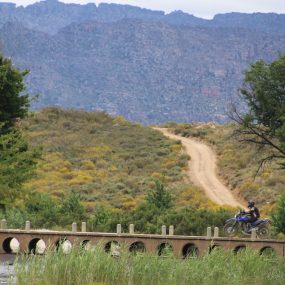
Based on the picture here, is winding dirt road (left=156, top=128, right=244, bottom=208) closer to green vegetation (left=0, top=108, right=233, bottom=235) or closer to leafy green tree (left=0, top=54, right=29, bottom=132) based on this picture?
green vegetation (left=0, top=108, right=233, bottom=235)

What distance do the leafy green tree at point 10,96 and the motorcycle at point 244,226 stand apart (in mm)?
13611

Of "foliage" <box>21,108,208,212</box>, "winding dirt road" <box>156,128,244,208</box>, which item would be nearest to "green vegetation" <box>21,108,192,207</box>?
"foliage" <box>21,108,208,212</box>

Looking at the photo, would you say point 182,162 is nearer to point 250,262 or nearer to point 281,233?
point 281,233

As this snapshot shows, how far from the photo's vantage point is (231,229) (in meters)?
46.0

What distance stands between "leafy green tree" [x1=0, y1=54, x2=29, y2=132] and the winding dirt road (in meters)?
27.3

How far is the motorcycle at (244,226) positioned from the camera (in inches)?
1791

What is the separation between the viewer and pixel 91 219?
57594 mm

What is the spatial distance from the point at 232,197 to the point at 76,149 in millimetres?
29775

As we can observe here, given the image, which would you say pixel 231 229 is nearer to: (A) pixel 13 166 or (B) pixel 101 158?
(A) pixel 13 166

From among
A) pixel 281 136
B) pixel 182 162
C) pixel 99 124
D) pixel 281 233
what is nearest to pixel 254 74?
pixel 281 136

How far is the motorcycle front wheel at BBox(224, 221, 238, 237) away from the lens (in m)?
45.9

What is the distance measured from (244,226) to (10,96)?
15250 mm

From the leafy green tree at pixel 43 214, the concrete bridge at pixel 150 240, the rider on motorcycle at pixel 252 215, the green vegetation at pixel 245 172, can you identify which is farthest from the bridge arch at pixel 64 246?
the green vegetation at pixel 245 172

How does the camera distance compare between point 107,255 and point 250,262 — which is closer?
point 107,255
